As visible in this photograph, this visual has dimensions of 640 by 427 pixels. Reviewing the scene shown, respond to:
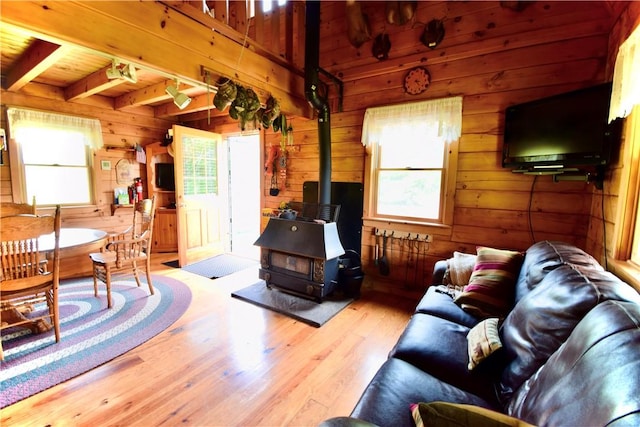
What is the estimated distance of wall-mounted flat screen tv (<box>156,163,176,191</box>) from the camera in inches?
189

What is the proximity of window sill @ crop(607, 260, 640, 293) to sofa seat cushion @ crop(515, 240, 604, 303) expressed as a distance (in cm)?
13

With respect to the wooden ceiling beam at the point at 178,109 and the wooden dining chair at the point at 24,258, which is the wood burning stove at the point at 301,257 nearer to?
the wooden dining chair at the point at 24,258

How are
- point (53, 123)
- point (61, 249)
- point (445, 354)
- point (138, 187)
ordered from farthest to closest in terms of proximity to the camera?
point (138, 187)
point (53, 123)
point (61, 249)
point (445, 354)

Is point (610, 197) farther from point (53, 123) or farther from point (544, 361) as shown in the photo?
point (53, 123)

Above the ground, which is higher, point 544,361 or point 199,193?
point 199,193

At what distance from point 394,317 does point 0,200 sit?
15.6 feet

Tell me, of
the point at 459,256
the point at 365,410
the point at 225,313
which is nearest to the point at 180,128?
the point at 225,313

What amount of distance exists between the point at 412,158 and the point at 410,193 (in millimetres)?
388

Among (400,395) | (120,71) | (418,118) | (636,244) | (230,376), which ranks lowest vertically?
(230,376)

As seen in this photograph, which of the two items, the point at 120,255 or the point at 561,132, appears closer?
the point at 561,132

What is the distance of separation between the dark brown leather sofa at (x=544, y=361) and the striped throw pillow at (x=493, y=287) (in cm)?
9

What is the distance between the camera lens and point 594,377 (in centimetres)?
73

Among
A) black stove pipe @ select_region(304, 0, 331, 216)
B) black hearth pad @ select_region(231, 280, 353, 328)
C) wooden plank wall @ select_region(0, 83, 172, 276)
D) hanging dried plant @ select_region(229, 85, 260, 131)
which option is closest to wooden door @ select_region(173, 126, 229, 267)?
wooden plank wall @ select_region(0, 83, 172, 276)

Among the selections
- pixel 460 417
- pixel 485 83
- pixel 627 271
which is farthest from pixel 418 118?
pixel 460 417
